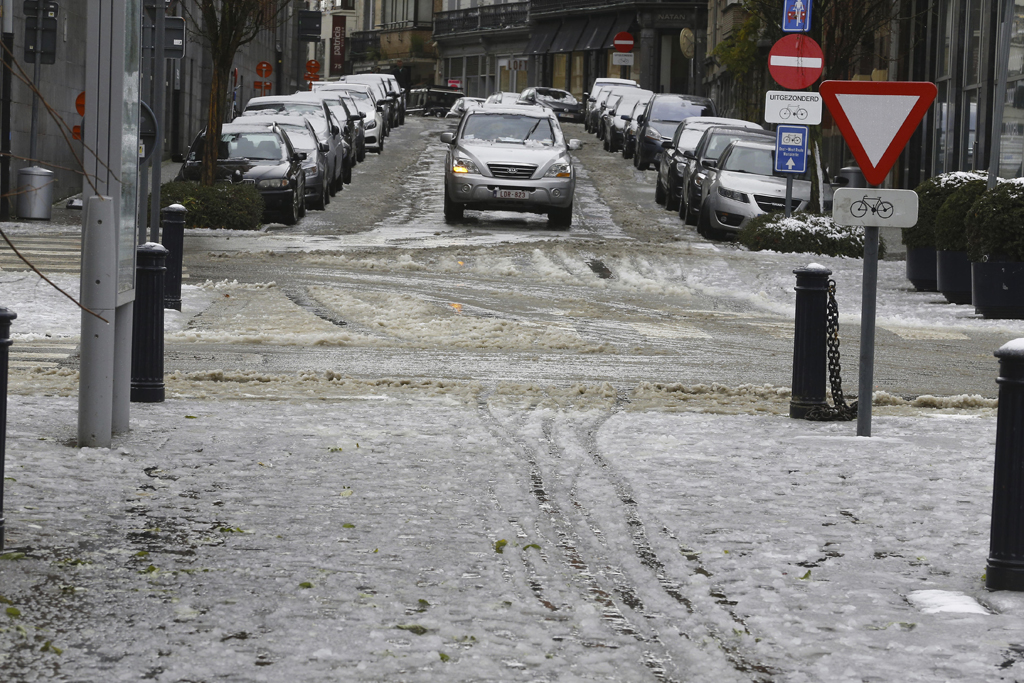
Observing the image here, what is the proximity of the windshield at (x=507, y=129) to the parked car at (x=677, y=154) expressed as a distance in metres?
3.34

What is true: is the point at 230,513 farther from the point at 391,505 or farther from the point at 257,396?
the point at 257,396

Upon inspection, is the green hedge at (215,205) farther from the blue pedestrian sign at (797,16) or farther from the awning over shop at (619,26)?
the awning over shop at (619,26)

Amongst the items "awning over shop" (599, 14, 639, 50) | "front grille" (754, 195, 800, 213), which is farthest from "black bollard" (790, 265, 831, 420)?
"awning over shop" (599, 14, 639, 50)

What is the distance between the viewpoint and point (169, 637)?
473 cm

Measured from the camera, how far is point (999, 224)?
14.7 metres

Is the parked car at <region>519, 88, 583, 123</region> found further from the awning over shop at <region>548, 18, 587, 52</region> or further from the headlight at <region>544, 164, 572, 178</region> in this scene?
the headlight at <region>544, 164, 572, 178</region>

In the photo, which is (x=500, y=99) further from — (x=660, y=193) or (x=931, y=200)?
(x=931, y=200)

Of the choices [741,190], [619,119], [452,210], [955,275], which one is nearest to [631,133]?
[619,119]

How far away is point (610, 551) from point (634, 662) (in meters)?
1.35

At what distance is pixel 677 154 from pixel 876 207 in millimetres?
20401

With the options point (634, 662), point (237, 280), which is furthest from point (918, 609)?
point (237, 280)

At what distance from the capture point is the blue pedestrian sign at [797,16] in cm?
2031

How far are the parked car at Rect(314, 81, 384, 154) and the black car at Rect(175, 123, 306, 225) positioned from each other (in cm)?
1613

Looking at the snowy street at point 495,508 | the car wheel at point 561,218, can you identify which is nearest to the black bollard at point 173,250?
the snowy street at point 495,508
